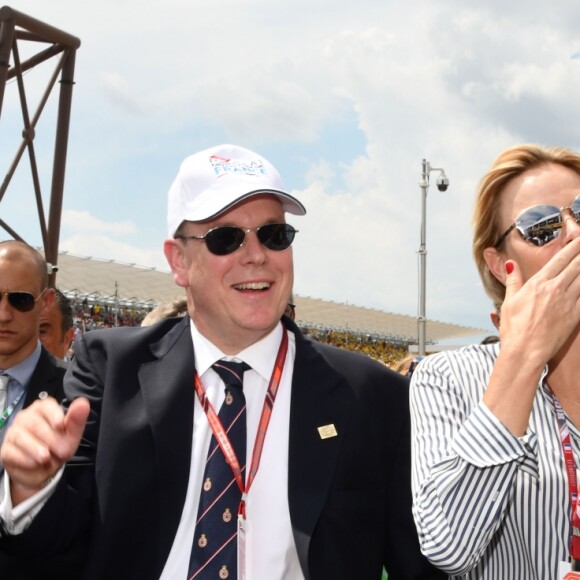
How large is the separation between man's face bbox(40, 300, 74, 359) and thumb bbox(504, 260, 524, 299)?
4713mm

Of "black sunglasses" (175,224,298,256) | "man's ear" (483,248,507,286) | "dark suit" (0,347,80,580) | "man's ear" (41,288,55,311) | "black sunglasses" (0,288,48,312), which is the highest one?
"man's ear" (41,288,55,311)

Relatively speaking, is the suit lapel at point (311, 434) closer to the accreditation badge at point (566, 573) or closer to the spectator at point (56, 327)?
the accreditation badge at point (566, 573)

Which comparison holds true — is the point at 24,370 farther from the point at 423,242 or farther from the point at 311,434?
the point at 423,242

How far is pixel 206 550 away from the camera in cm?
227

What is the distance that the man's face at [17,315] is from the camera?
4.47 metres

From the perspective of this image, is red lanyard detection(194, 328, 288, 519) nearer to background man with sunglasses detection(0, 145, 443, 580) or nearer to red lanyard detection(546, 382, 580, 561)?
background man with sunglasses detection(0, 145, 443, 580)

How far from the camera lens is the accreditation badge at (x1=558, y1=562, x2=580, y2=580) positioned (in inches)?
77.6

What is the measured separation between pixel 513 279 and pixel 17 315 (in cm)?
341

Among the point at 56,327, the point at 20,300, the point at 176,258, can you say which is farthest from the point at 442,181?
the point at 176,258

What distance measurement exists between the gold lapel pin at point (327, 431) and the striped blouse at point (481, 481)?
30cm

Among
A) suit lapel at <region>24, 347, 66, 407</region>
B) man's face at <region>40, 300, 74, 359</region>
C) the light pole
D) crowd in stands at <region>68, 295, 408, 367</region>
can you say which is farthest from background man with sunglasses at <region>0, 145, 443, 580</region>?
crowd in stands at <region>68, 295, 408, 367</region>

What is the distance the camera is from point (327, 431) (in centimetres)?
248

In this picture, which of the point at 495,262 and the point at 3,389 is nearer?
the point at 495,262

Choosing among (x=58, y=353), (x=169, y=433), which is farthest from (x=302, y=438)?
(x=58, y=353)
